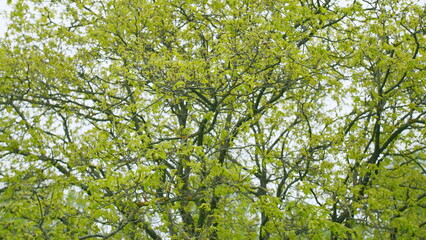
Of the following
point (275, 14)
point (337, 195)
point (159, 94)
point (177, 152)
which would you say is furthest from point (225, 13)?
point (337, 195)

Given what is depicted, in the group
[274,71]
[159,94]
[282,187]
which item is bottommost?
[282,187]

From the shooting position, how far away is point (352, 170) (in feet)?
40.5

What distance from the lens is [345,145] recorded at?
467 inches

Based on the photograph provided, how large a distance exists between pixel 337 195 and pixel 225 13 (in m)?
5.06

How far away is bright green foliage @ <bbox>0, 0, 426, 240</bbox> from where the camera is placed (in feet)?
29.7

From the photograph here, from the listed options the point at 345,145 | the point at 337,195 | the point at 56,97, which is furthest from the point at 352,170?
the point at 56,97

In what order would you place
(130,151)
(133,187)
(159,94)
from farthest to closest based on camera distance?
(159,94) → (130,151) → (133,187)

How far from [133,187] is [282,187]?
232 inches

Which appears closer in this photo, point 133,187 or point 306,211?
point 133,187

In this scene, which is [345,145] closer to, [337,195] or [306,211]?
[337,195]

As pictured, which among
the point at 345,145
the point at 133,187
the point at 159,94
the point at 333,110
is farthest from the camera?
the point at 333,110

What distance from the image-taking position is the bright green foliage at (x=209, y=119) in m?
9.05

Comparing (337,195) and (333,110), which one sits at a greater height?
(333,110)

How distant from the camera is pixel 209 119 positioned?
973 cm
